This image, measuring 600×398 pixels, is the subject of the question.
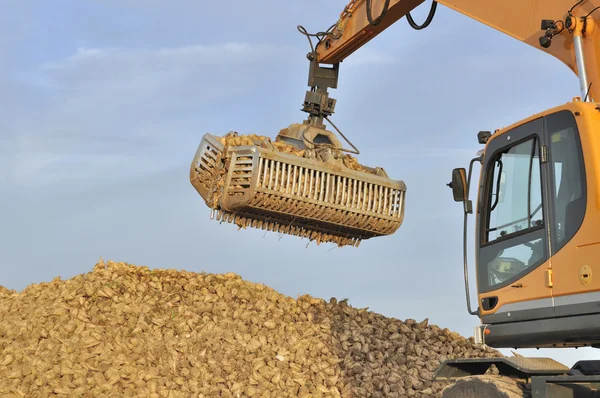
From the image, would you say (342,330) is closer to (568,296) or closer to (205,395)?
(205,395)

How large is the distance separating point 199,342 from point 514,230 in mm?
4729

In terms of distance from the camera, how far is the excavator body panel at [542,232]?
14.4ft

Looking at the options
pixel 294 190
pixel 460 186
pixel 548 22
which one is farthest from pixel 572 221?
pixel 294 190

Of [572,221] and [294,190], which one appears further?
[294,190]

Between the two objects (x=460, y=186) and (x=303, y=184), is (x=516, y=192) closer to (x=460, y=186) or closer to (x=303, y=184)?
(x=460, y=186)

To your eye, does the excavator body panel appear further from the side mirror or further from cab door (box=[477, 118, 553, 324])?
the side mirror

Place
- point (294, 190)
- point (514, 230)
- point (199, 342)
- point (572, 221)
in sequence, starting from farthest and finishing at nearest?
1. point (199, 342)
2. point (294, 190)
3. point (514, 230)
4. point (572, 221)

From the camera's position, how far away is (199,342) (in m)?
8.64

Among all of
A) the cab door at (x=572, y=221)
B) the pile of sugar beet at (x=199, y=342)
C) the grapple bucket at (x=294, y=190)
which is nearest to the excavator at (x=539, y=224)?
the cab door at (x=572, y=221)

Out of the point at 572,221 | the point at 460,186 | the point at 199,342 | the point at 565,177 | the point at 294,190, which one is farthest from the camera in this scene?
the point at 199,342

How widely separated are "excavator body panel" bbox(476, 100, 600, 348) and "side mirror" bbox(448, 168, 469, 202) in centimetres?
13

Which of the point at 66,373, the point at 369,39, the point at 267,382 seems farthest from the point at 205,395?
the point at 369,39

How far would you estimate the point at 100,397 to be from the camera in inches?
304

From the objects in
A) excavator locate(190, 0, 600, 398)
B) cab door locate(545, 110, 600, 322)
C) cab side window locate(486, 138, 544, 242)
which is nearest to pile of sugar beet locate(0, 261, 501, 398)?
excavator locate(190, 0, 600, 398)
